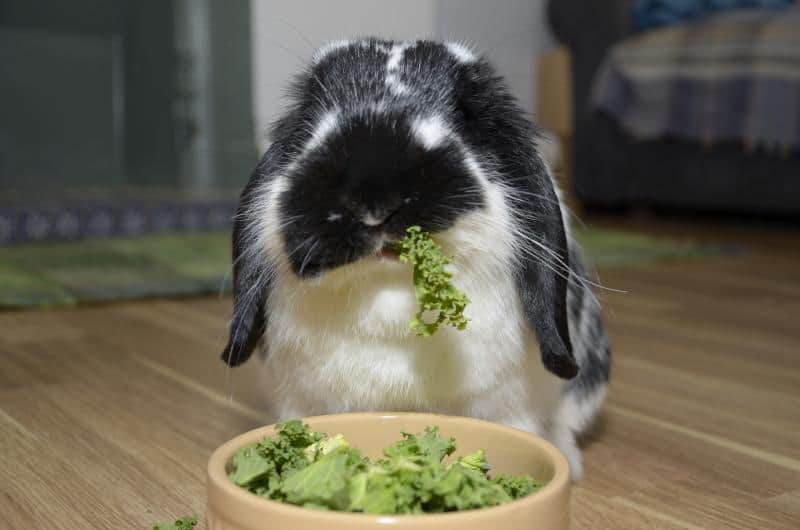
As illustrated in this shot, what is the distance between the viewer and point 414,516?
668mm

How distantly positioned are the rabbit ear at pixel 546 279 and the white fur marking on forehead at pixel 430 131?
0.12m

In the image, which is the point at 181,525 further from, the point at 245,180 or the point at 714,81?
the point at 714,81

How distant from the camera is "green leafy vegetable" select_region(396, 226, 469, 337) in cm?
80

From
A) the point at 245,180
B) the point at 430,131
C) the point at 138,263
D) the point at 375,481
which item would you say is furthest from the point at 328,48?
the point at 245,180

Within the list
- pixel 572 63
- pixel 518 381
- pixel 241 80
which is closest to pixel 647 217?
pixel 572 63

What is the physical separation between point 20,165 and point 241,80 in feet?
3.89

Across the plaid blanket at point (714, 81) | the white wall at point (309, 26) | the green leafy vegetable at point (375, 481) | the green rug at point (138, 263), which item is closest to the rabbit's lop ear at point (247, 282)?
the green leafy vegetable at point (375, 481)

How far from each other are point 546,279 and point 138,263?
1.98 metres

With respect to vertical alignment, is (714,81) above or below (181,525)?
above

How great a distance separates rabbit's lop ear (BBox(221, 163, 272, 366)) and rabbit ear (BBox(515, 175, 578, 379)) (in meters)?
0.27

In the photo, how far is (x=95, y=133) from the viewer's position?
4.52 metres

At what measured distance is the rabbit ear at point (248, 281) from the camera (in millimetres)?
959

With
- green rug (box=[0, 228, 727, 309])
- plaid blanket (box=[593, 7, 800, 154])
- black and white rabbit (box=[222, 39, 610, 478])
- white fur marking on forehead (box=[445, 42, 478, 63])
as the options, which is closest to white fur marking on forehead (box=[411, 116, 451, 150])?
black and white rabbit (box=[222, 39, 610, 478])

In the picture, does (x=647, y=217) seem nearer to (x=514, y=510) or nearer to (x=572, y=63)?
(x=572, y=63)
